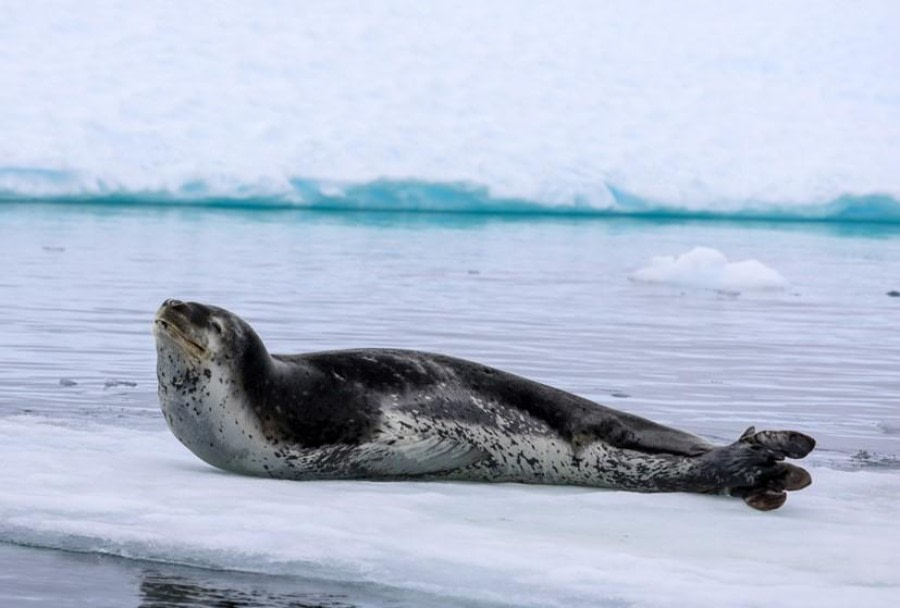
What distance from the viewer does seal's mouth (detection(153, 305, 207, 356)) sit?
181 inches

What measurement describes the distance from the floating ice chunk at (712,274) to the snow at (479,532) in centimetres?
1163

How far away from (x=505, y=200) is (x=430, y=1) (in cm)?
1346

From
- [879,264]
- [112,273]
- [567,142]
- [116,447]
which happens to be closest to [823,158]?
[567,142]

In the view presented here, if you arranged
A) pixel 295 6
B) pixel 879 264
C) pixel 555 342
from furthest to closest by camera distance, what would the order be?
pixel 295 6 → pixel 879 264 → pixel 555 342

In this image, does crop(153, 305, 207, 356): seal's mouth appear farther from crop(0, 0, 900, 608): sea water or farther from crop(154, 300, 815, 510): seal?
crop(0, 0, 900, 608): sea water

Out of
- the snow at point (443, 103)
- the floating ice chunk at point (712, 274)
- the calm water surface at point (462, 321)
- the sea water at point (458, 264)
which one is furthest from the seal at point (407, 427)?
the snow at point (443, 103)

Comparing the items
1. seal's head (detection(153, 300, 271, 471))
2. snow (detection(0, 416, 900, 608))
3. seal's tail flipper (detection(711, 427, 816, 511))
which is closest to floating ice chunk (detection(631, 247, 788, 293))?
snow (detection(0, 416, 900, 608))

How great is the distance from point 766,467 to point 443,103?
90.3 feet

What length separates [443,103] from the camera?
31812mm

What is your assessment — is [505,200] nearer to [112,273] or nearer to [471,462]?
[112,273]

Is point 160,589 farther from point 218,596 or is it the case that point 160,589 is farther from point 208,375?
point 208,375

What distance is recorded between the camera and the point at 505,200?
28422 mm

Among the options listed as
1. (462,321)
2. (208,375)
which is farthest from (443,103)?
(208,375)

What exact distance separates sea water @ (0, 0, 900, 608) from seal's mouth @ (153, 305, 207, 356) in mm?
361
